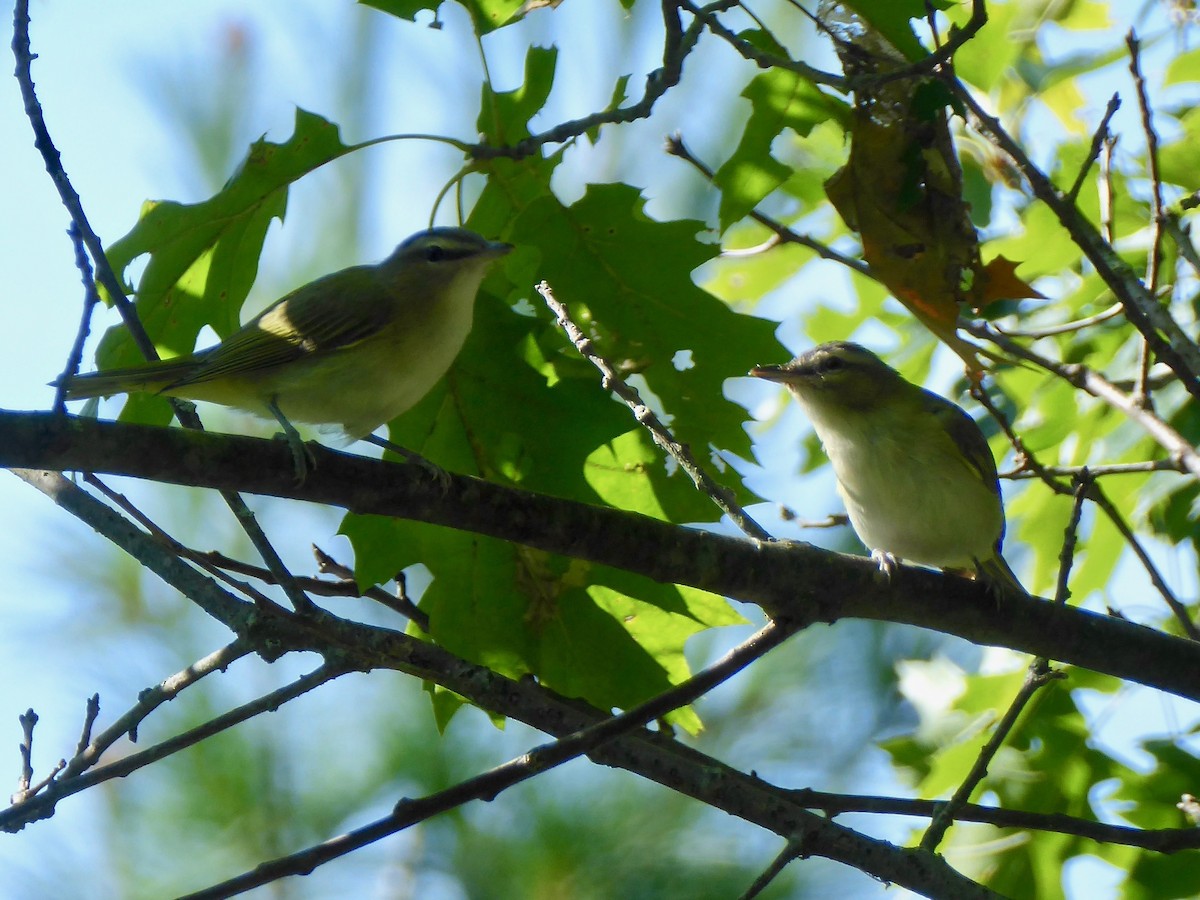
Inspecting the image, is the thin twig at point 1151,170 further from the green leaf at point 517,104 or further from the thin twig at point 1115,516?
the green leaf at point 517,104

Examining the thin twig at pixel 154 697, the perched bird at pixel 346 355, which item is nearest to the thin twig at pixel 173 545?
the thin twig at pixel 154 697

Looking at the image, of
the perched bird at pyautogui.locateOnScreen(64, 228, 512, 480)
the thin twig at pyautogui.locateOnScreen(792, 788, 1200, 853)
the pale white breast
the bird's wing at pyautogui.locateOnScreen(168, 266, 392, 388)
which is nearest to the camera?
the thin twig at pyautogui.locateOnScreen(792, 788, 1200, 853)

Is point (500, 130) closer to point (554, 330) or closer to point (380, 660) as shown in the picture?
point (554, 330)

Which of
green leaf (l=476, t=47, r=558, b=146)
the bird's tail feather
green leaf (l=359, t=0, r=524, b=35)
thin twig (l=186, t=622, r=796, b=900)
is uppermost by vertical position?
green leaf (l=359, t=0, r=524, b=35)

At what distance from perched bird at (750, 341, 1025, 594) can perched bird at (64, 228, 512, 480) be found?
102 cm

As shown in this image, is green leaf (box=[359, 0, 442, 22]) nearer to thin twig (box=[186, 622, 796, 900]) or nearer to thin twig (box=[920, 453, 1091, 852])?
thin twig (box=[186, 622, 796, 900])

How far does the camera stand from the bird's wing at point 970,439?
3807 mm

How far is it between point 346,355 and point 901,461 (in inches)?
69.9

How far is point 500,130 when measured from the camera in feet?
10.4

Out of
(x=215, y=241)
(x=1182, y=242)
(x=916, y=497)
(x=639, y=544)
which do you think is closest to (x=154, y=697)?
(x=639, y=544)

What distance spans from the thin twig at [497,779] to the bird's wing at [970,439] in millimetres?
1638

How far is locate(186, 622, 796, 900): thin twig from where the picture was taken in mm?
1910

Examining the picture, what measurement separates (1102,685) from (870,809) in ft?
5.32

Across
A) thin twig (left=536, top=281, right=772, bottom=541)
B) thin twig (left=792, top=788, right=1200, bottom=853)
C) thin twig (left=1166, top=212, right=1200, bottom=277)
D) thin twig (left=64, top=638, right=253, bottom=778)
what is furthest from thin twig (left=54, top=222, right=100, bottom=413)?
thin twig (left=1166, top=212, right=1200, bottom=277)
